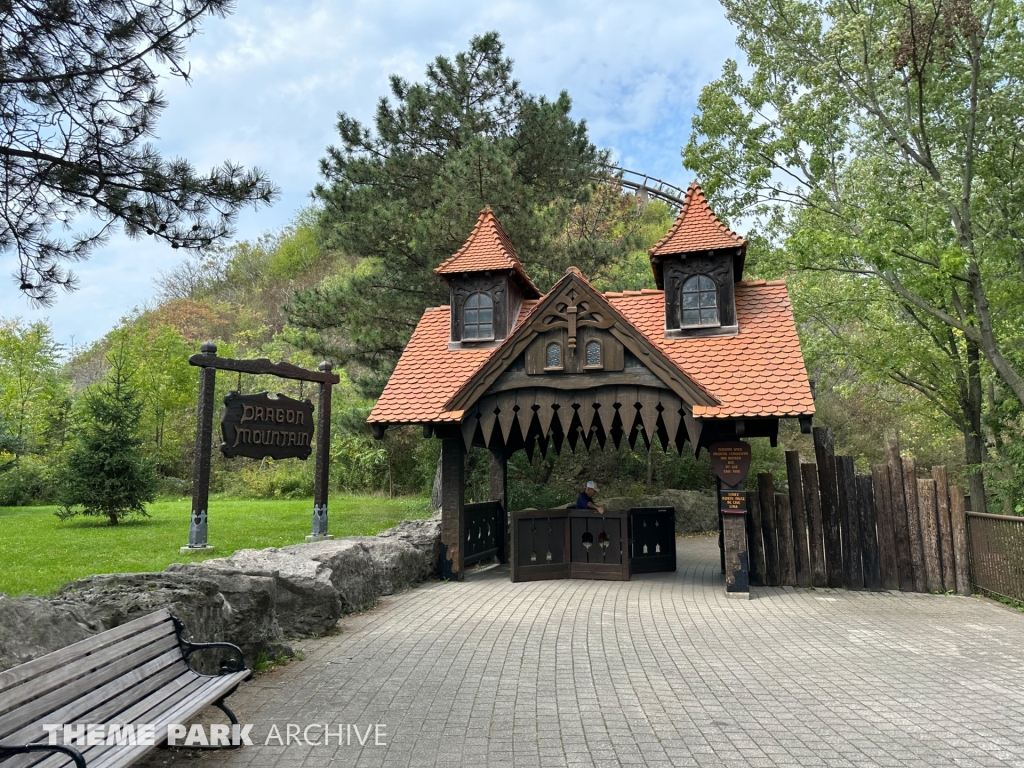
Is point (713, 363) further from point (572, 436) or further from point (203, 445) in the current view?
point (203, 445)

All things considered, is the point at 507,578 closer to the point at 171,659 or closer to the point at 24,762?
the point at 171,659

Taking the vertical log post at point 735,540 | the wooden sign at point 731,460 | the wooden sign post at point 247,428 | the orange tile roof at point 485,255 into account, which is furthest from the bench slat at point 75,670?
the orange tile roof at point 485,255

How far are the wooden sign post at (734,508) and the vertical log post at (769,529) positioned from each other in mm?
665

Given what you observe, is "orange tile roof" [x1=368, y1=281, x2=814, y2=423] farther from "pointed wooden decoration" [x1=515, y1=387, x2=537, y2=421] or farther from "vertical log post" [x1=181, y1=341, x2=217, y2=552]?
"vertical log post" [x1=181, y1=341, x2=217, y2=552]

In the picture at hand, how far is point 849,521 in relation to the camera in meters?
10.8

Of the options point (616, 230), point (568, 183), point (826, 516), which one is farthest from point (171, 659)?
point (616, 230)

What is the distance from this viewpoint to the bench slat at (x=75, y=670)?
3059 millimetres

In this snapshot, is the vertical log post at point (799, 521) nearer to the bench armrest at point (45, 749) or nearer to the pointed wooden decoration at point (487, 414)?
the pointed wooden decoration at point (487, 414)

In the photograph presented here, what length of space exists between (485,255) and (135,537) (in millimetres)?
7894

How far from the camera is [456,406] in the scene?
10898mm

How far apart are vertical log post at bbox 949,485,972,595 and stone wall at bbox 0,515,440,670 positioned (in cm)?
833

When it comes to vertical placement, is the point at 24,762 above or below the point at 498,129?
below

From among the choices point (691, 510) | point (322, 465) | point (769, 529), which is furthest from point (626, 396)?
point (691, 510)

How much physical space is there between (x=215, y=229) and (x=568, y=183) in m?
13.8
